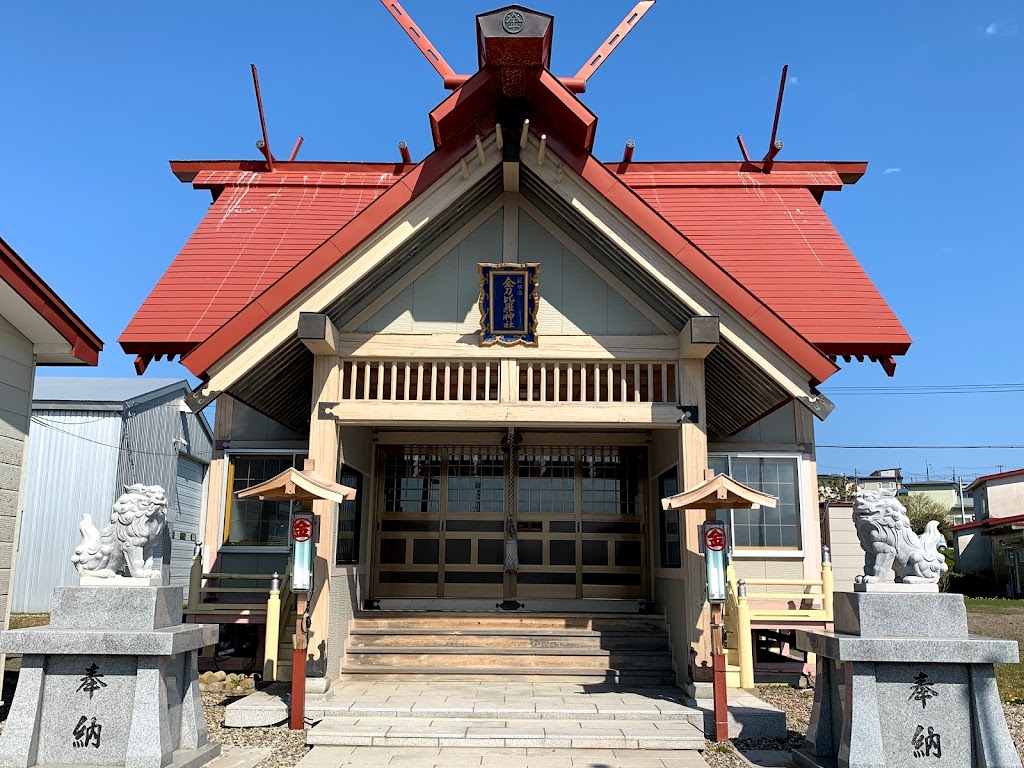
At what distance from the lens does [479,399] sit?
10055 mm

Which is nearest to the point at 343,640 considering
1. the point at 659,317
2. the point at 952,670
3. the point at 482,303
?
the point at 482,303

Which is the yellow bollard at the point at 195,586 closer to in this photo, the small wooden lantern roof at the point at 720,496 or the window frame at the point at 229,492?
the window frame at the point at 229,492

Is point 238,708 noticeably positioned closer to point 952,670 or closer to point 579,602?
point 579,602

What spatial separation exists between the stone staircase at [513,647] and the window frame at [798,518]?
1722mm

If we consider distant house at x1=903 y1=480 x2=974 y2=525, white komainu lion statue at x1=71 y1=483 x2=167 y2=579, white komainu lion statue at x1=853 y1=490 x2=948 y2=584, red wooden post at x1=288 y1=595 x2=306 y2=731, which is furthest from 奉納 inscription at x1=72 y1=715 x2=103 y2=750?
distant house at x1=903 y1=480 x2=974 y2=525

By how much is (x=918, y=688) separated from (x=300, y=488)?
18.5 feet

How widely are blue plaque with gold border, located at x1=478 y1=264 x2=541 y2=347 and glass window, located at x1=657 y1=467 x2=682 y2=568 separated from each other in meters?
2.58

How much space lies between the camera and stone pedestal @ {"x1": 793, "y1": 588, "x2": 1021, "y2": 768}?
5.59 metres

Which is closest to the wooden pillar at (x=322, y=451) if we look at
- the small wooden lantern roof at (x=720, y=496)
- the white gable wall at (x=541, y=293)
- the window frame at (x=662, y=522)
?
the white gable wall at (x=541, y=293)

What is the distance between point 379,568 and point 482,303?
16.2 ft

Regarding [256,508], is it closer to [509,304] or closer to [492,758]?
[509,304]

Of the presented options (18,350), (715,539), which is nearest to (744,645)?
(715,539)

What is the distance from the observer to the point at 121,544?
241 inches

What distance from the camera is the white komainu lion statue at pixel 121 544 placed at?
6102 millimetres
